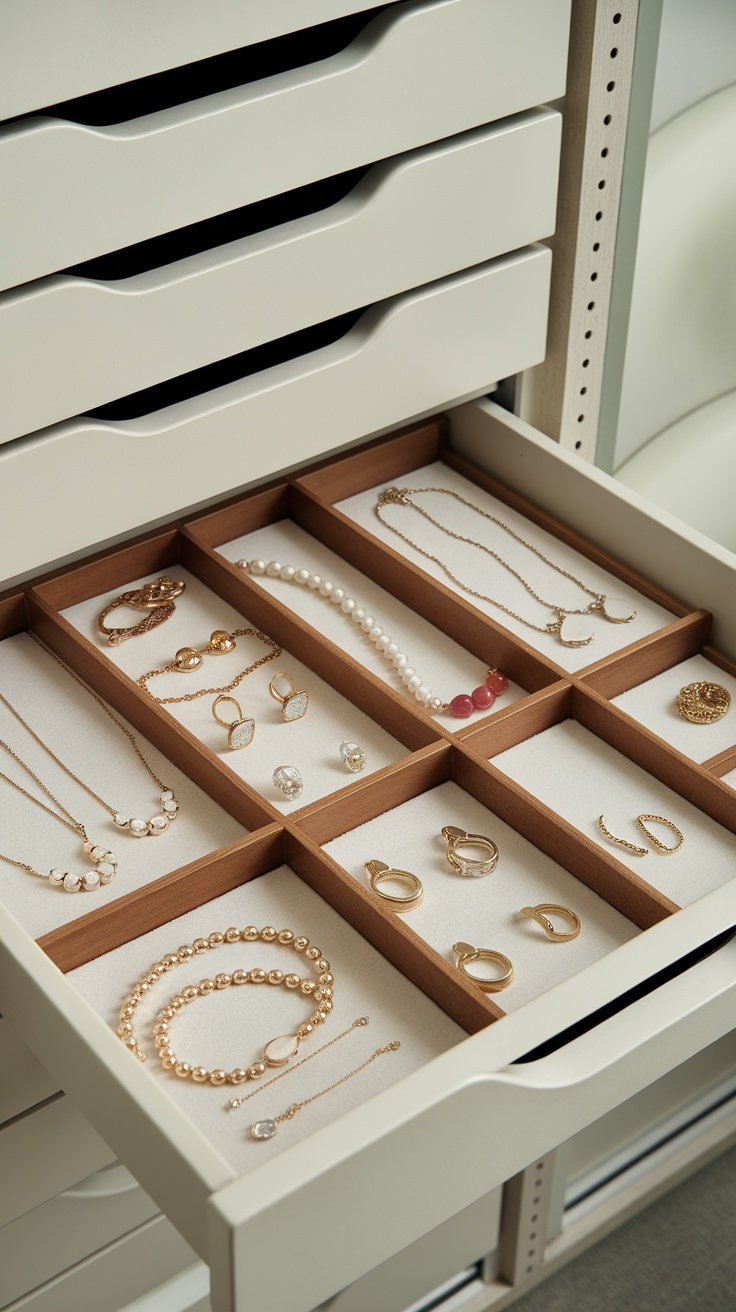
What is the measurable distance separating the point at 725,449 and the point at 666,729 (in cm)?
60

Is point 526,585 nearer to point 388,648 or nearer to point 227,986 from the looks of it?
point 388,648

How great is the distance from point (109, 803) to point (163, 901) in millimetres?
123

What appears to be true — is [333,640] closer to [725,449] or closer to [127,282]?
[127,282]

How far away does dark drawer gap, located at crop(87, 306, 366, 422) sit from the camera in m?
1.25

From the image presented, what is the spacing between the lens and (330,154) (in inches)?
42.3

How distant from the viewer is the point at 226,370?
1292 millimetres

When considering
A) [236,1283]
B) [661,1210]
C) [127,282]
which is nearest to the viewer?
[236,1283]

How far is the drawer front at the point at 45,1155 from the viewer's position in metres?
1.21

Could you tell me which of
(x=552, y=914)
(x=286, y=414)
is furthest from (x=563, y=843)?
(x=286, y=414)

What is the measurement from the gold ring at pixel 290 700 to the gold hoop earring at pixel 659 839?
27cm

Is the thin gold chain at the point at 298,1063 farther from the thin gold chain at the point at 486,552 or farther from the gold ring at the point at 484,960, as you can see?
the thin gold chain at the point at 486,552

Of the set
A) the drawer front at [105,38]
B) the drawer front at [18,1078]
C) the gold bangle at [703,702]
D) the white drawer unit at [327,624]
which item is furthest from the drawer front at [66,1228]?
the drawer front at [105,38]

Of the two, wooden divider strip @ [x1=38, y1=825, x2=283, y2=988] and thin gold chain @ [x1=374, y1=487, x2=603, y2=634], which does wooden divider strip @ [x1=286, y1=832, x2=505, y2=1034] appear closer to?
wooden divider strip @ [x1=38, y1=825, x2=283, y2=988]

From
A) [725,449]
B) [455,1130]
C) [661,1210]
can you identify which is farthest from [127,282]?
[661,1210]
